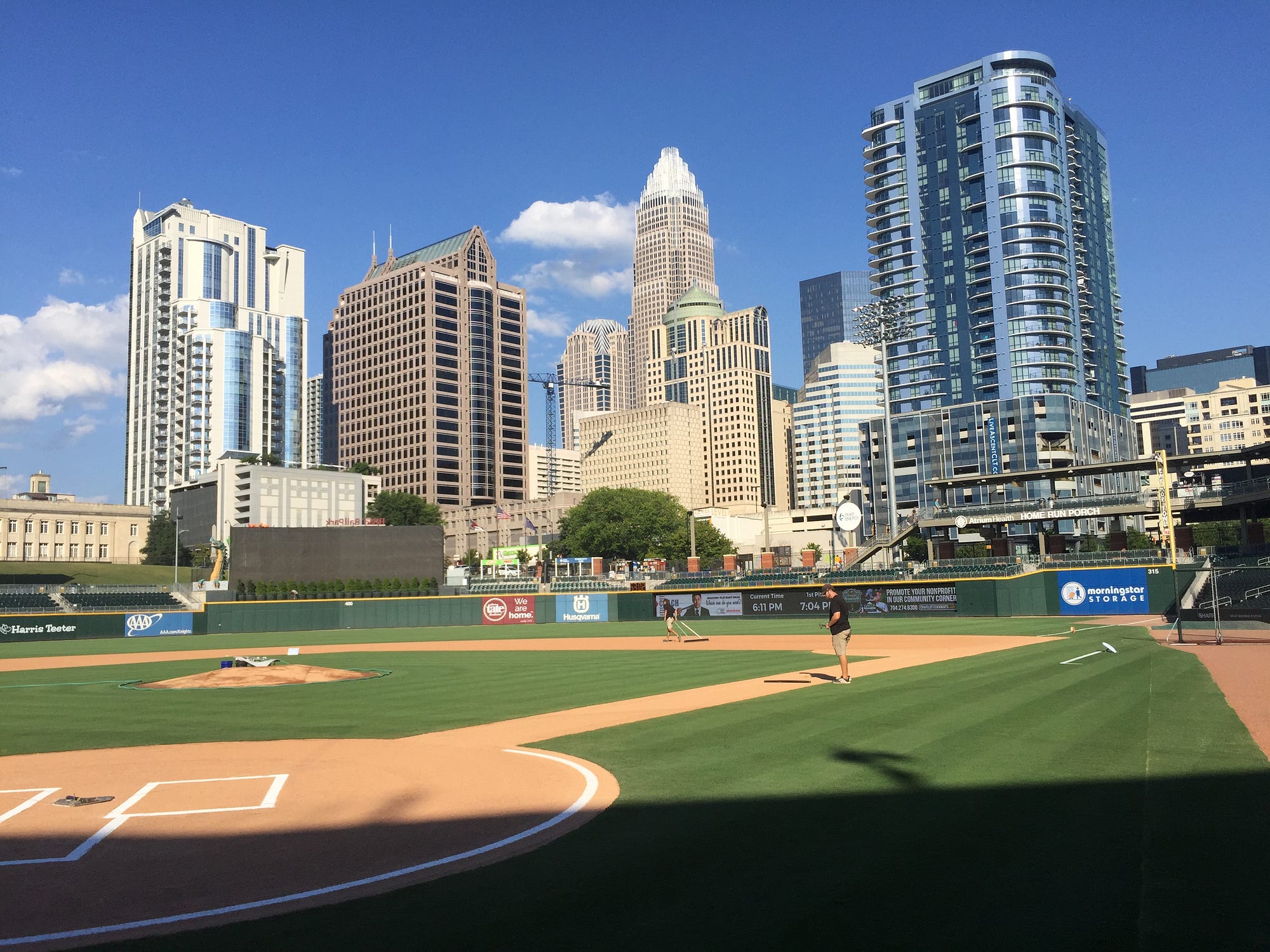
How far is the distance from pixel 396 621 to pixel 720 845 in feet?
200

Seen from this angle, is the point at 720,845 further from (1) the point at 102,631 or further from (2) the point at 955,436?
(2) the point at 955,436

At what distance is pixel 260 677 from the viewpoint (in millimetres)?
26656

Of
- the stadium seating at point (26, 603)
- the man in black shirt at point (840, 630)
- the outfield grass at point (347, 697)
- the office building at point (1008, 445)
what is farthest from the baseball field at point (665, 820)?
the office building at point (1008, 445)

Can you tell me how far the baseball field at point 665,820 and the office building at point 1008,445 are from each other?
414ft

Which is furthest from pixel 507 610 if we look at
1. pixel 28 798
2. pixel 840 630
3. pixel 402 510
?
pixel 402 510

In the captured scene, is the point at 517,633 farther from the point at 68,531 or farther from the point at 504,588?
the point at 68,531

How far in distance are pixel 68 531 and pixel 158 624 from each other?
100678 millimetres

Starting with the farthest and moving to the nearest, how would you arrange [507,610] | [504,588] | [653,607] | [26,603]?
[504,588] → [507,610] → [653,607] → [26,603]

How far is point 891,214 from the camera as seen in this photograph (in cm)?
17038

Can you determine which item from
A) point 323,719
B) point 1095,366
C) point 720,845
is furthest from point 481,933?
point 1095,366

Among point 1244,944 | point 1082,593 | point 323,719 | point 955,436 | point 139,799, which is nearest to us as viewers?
point 1244,944

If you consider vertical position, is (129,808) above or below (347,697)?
above

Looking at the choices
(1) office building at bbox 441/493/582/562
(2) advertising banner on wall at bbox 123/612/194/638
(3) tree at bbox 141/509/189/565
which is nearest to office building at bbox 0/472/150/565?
(3) tree at bbox 141/509/189/565

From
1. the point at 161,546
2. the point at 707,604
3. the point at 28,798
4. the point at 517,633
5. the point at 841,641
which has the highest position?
the point at 161,546
